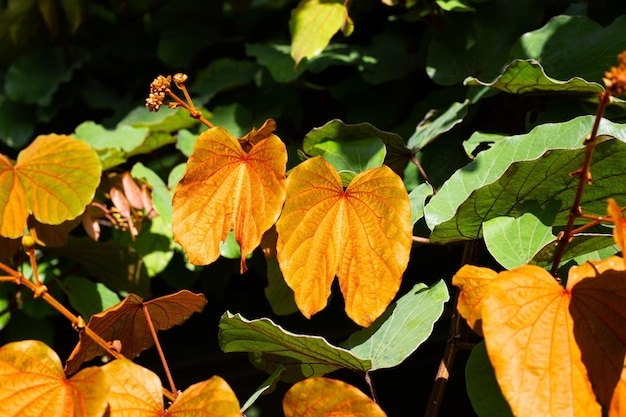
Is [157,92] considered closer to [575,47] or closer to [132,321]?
[132,321]

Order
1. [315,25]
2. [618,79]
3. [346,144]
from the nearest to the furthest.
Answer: [618,79] < [346,144] < [315,25]

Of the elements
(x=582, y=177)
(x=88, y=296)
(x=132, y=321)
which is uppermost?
(x=582, y=177)

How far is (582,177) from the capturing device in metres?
0.69

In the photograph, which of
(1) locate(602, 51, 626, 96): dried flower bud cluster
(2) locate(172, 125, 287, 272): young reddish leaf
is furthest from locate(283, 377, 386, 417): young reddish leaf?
(1) locate(602, 51, 626, 96): dried flower bud cluster

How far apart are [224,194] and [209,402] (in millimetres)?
255

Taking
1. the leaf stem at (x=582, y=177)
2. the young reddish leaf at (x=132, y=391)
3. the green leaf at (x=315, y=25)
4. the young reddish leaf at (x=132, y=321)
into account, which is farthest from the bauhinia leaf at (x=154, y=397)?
the green leaf at (x=315, y=25)

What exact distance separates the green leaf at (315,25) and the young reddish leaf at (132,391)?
63cm

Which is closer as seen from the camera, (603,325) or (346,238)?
(603,325)

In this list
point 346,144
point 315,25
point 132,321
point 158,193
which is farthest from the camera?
point 158,193

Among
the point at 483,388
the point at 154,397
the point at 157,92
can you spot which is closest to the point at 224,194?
the point at 157,92

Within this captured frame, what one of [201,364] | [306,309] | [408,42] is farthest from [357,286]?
[201,364]

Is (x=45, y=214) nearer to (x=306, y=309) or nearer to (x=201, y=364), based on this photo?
(x=306, y=309)

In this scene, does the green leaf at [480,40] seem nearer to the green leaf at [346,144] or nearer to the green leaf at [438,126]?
the green leaf at [438,126]

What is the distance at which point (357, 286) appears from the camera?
79cm
